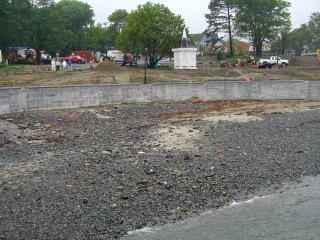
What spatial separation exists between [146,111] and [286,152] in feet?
35.8

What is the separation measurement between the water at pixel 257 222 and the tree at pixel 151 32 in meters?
41.1

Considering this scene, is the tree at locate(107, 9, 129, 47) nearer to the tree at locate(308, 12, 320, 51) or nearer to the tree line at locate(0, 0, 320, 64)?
the tree line at locate(0, 0, 320, 64)

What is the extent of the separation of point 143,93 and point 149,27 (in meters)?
24.9

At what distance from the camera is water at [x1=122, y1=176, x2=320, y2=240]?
8.80 meters

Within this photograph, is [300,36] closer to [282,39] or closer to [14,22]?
[282,39]

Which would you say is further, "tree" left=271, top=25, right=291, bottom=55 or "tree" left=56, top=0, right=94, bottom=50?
"tree" left=56, top=0, right=94, bottom=50

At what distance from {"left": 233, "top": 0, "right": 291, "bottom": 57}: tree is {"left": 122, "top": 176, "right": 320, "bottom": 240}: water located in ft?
207

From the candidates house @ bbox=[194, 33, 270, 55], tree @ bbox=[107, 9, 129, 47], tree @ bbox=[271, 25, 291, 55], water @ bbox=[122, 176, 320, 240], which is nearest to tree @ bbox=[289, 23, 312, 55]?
tree @ bbox=[271, 25, 291, 55]

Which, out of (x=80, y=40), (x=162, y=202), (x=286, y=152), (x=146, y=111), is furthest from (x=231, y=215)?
(x=80, y=40)

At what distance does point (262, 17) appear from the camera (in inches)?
2729

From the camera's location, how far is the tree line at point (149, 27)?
51.3 metres

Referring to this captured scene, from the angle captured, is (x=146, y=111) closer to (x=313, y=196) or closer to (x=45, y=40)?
(x=313, y=196)

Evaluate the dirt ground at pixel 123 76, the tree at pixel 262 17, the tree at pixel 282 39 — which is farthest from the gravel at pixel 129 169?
the tree at pixel 282 39

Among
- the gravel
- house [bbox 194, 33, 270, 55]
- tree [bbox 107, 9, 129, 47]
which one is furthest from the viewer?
tree [bbox 107, 9, 129, 47]
